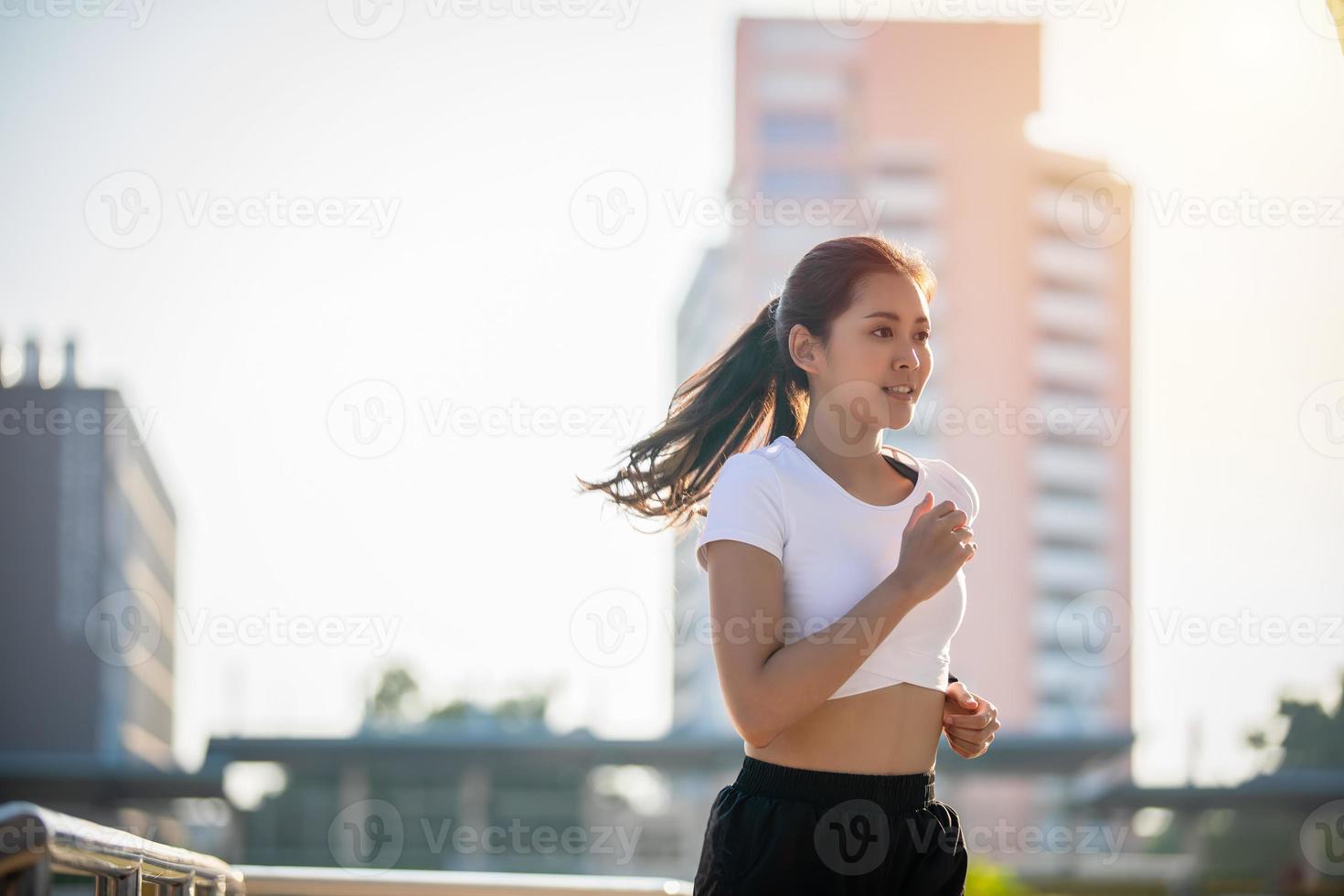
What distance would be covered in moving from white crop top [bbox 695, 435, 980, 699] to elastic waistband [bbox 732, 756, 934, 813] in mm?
124

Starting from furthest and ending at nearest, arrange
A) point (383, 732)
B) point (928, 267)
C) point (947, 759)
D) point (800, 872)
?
point (383, 732) < point (947, 759) < point (928, 267) < point (800, 872)

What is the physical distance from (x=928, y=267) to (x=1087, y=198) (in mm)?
68169

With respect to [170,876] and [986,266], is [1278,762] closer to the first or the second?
[986,266]

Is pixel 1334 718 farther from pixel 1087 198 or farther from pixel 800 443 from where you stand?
pixel 800 443

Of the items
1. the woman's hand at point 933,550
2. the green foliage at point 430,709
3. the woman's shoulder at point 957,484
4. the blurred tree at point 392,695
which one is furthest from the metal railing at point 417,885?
the blurred tree at point 392,695

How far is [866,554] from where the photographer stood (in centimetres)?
219

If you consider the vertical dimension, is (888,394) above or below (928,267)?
below

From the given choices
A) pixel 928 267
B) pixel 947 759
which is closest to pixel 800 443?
pixel 928 267

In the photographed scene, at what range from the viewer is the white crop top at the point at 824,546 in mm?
2129

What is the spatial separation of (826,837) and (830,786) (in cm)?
8

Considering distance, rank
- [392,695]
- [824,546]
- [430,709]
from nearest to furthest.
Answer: [824,546]
[430,709]
[392,695]

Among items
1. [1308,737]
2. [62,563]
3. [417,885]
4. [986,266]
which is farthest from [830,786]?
[1308,737]

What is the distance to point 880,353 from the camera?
2.23 metres

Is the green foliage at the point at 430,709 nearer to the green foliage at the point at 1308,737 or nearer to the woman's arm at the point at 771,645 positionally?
the green foliage at the point at 1308,737
